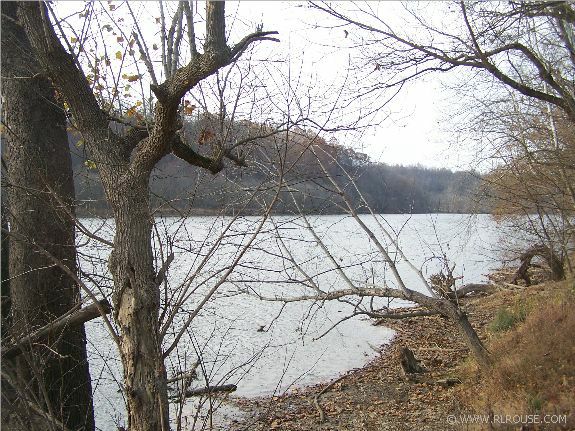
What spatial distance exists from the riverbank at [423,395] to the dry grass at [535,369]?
0.07 ft

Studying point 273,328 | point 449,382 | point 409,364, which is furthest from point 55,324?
point 273,328

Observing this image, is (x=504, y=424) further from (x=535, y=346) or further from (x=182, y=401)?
(x=182, y=401)

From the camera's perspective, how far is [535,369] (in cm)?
789

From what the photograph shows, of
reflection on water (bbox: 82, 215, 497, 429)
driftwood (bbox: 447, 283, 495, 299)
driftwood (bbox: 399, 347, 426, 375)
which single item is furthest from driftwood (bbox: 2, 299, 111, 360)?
driftwood (bbox: 447, 283, 495, 299)

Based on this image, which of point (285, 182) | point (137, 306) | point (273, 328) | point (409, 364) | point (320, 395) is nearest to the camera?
point (137, 306)

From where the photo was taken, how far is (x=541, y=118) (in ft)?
46.2

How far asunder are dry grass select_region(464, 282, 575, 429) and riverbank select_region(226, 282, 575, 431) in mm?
22

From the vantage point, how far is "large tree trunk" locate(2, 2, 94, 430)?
19.9ft

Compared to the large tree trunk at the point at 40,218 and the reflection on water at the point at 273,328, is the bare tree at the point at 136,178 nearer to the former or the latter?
the large tree trunk at the point at 40,218

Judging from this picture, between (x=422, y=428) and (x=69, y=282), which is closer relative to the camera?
(x=69, y=282)

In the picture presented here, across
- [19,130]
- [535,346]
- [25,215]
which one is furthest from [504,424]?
[19,130]

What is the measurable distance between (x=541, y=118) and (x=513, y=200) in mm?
2595

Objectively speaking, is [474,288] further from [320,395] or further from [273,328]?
[320,395]

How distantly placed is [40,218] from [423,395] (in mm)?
7071
